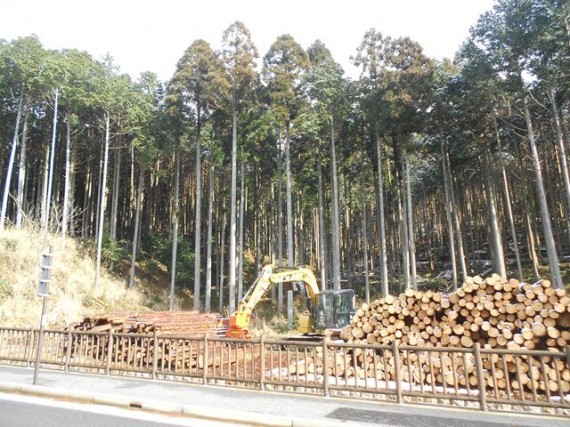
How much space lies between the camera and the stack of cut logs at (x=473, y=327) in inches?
338

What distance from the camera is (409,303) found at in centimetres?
1086

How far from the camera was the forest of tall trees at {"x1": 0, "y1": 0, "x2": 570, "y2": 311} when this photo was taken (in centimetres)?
1866

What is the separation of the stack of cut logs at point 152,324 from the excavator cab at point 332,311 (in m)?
3.87

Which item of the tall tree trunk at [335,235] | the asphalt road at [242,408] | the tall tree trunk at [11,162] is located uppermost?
the tall tree trunk at [11,162]

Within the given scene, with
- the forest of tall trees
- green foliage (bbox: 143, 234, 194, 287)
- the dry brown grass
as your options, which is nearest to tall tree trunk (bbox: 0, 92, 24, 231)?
the forest of tall trees

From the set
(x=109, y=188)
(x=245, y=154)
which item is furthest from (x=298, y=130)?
(x=109, y=188)

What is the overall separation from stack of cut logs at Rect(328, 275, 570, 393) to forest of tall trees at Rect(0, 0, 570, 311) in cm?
861

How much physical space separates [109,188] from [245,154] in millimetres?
15962

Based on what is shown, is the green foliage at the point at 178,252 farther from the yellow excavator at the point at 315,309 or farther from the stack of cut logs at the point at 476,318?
the stack of cut logs at the point at 476,318

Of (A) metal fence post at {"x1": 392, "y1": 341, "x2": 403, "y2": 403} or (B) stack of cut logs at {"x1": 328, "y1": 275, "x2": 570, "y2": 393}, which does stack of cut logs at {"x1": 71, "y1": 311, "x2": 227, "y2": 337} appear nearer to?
(B) stack of cut logs at {"x1": 328, "y1": 275, "x2": 570, "y2": 393}

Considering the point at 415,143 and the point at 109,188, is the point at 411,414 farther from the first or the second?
the point at 109,188

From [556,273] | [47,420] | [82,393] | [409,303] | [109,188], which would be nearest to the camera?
[47,420]

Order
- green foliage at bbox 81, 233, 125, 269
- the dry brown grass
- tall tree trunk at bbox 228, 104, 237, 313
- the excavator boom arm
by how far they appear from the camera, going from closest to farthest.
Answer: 1. the excavator boom arm
2. the dry brown grass
3. tall tree trunk at bbox 228, 104, 237, 313
4. green foliage at bbox 81, 233, 125, 269

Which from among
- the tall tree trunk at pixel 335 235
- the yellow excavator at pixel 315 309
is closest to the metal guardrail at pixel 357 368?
the yellow excavator at pixel 315 309
